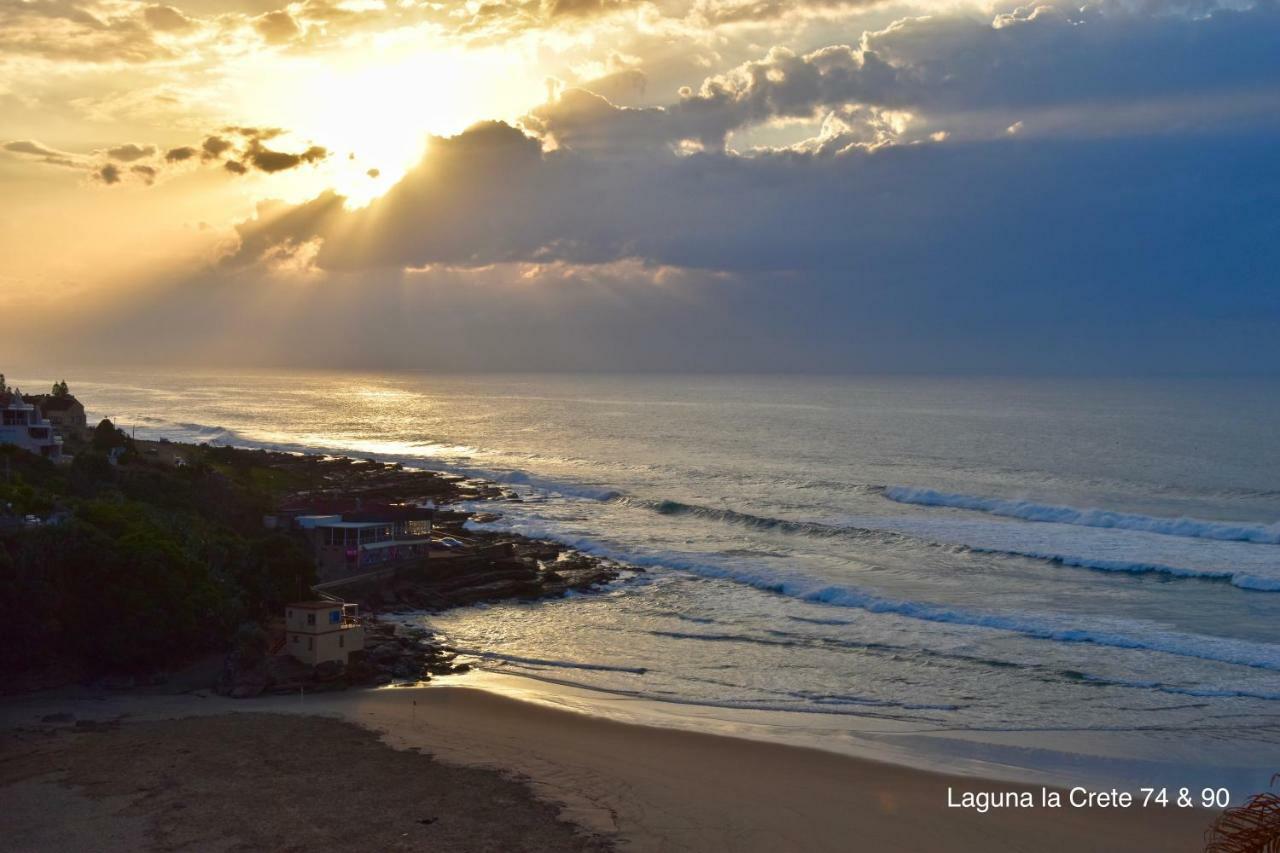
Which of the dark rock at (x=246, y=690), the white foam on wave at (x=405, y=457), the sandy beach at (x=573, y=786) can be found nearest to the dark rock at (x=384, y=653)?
the dark rock at (x=246, y=690)

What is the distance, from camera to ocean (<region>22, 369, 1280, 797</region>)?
28.1 meters

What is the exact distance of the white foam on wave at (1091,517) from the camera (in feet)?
186

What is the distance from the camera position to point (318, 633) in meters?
31.9

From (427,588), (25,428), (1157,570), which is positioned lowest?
(427,588)

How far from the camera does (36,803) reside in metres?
21.6

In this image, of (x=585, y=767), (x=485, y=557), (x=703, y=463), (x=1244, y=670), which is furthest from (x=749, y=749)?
(x=703, y=463)

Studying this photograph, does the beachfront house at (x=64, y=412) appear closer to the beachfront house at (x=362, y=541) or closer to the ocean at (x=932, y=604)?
the ocean at (x=932, y=604)

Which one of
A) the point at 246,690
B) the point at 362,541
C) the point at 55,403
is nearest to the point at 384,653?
the point at 246,690

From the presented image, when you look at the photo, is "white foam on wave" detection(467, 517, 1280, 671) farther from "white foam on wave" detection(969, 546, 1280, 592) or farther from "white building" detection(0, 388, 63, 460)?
"white building" detection(0, 388, 63, 460)

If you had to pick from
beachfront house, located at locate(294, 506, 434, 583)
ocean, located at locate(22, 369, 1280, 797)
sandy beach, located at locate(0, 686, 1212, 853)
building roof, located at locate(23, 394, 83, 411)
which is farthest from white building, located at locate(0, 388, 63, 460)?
sandy beach, located at locate(0, 686, 1212, 853)

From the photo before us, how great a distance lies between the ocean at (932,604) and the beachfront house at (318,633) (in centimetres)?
499

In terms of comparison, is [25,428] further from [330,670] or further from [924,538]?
[924,538]

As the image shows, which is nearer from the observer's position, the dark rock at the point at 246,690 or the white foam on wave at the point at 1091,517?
the dark rock at the point at 246,690

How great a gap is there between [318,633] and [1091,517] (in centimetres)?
4816
